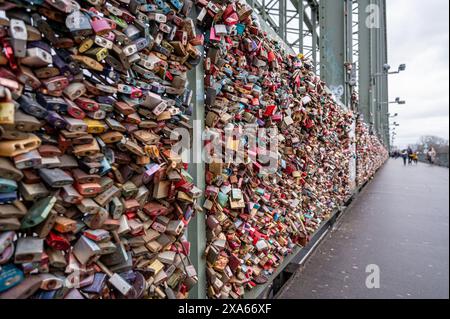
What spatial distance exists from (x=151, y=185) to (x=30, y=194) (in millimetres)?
492

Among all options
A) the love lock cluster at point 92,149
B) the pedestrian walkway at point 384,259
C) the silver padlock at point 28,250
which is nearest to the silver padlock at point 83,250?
the love lock cluster at point 92,149

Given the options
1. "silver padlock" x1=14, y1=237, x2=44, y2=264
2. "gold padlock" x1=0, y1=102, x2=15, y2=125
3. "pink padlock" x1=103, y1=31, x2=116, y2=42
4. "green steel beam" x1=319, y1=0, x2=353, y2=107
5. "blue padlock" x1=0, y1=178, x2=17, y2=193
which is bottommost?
"silver padlock" x1=14, y1=237, x2=44, y2=264

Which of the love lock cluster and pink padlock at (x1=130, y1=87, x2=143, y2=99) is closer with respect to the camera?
the love lock cluster

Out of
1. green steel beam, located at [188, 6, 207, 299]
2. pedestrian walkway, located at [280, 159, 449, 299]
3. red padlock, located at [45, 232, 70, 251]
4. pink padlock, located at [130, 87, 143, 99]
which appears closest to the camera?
red padlock, located at [45, 232, 70, 251]

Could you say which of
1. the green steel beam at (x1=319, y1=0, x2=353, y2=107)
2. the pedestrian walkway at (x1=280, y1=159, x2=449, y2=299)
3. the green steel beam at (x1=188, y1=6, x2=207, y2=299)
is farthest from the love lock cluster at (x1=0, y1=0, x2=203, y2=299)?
the green steel beam at (x1=319, y1=0, x2=353, y2=107)

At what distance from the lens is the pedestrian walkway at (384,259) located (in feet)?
8.13

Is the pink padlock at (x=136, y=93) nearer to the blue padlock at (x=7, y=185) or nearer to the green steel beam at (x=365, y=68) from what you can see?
the blue padlock at (x=7, y=185)

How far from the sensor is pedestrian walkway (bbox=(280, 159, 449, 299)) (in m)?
2.48

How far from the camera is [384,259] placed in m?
3.10

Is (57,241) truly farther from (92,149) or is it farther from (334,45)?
(334,45)

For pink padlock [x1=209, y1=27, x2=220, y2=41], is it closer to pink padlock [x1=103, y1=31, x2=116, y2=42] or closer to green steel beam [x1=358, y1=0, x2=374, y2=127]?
pink padlock [x1=103, y1=31, x2=116, y2=42]

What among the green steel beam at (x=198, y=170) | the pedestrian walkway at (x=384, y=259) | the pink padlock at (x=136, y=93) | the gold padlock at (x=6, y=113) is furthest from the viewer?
the pedestrian walkway at (x=384, y=259)

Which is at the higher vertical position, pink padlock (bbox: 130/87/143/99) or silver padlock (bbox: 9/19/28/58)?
silver padlock (bbox: 9/19/28/58)

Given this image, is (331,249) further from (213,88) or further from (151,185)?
(151,185)
